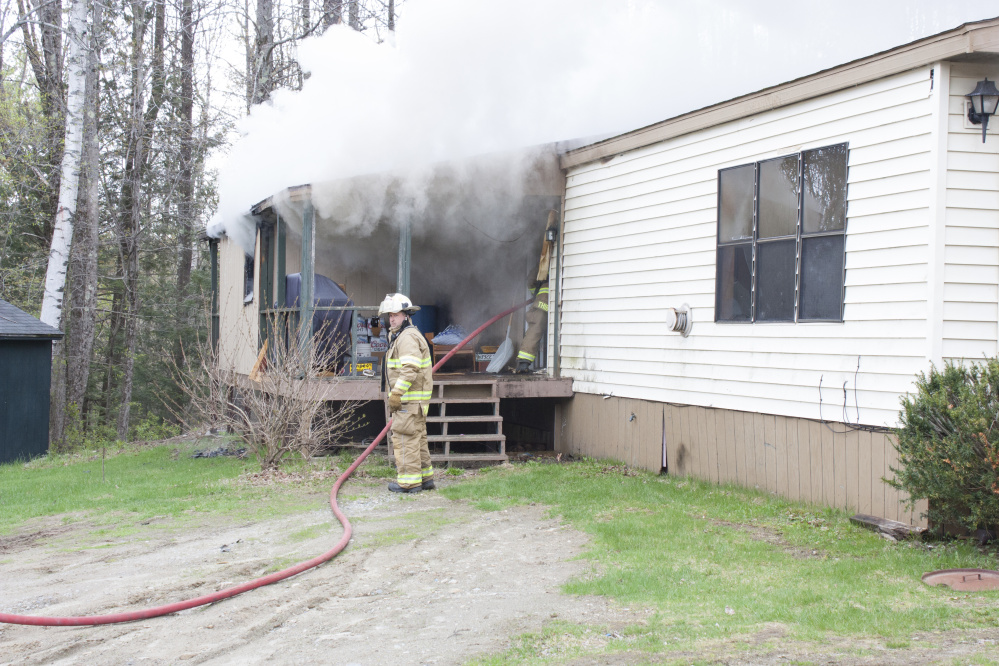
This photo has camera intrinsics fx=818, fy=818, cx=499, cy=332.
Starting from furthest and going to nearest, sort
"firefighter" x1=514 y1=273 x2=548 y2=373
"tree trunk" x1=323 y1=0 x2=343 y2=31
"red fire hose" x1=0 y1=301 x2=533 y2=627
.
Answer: "tree trunk" x1=323 y1=0 x2=343 y2=31 < "firefighter" x1=514 y1=273 x2=548 y2=373 < "red fire hose" x1=0 y1=301 x2=533 y2=627

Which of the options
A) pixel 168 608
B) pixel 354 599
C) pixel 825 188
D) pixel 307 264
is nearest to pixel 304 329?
pixel 307 264

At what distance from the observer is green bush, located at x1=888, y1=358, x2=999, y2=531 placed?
4949 millimetres

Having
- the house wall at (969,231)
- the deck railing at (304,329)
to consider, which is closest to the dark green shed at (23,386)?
the deck railing at (304,329)

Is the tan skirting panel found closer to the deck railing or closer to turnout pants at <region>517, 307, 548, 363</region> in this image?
turnout pants at <region>517, 307, 548, 363</region>

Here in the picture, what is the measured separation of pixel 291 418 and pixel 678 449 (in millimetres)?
4100

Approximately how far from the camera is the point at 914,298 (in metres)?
6.04

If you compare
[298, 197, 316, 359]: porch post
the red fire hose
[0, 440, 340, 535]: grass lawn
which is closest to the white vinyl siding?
[298, 197, 316, 359]: porch post

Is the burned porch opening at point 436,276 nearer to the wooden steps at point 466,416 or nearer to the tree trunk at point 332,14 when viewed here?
the wooden steps at point 466,416

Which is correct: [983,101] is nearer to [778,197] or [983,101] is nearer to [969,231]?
[969,231]

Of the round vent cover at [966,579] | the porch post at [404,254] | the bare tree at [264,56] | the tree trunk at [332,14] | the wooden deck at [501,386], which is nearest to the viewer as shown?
the round vent cover at [966,579]

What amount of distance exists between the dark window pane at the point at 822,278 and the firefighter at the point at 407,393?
11.5 ft

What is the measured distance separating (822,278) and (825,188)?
0.76 meters

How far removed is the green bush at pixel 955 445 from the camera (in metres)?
4.95

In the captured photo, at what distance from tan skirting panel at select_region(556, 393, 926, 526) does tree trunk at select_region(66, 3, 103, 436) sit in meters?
11.3
